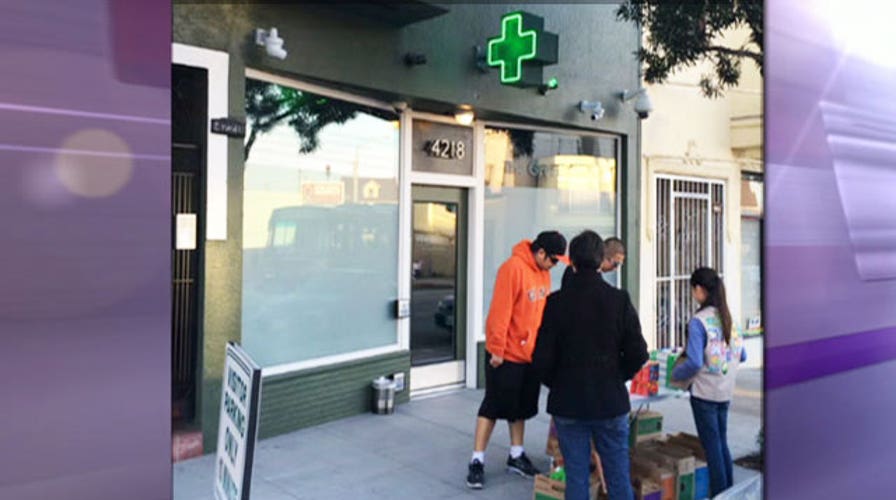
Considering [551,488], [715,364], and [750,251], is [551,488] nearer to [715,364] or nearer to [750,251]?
[715,364]

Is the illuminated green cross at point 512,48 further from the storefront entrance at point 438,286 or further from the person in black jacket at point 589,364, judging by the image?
the person in black jacket at point 589,364

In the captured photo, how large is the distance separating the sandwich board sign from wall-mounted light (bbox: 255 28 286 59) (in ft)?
11.4

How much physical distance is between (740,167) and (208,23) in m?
8.07

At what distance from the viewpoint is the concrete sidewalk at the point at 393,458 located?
473cm

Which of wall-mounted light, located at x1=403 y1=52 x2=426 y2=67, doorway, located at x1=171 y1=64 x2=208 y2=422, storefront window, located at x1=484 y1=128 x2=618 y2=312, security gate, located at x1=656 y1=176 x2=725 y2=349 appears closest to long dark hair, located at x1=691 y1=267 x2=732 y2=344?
wall-mounted light, located at x1=403 y1=52 x2=426 y2=67

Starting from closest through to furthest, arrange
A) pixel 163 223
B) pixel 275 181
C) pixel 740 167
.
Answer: pixel 163 223 → pixel 275 181 → pixel 740 167

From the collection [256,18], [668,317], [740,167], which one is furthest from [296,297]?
[740,167]

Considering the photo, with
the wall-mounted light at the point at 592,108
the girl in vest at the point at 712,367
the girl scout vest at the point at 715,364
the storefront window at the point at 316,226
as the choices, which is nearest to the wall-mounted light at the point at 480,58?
the storefront window at the point at 316,226

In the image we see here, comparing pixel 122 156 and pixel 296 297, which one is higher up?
pixel 122 156

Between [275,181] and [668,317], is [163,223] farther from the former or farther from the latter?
[668,317]

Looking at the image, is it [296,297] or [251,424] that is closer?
[251,424]

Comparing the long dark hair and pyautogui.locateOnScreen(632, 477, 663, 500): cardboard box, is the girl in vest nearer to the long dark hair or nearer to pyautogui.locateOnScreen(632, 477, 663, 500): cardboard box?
the long dark hair

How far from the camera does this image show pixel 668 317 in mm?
9773

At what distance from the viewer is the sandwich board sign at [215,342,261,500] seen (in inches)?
83.2
